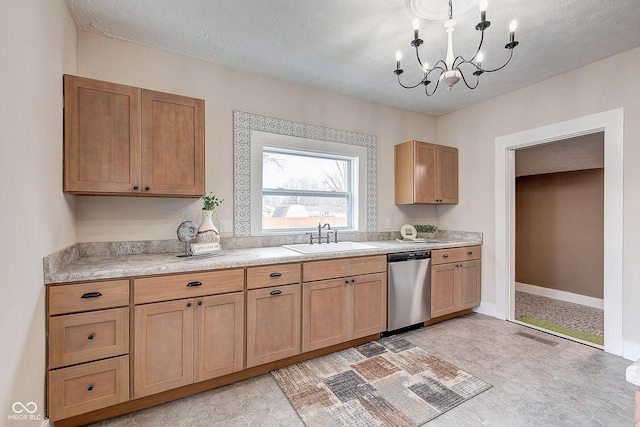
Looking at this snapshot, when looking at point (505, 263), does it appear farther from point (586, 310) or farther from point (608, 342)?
point (586, 310)

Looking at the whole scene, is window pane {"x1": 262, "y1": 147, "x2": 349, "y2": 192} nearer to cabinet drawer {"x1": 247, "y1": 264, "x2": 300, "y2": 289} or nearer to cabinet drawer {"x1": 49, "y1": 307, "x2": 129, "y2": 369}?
cabinet drawer {"x1": 247, "y1": 264, "x2": 300, "y2": 289}

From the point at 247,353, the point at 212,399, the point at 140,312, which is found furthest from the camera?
the point at 247,353

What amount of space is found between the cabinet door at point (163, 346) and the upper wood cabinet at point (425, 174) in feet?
9.06

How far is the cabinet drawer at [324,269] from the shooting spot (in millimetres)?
2361

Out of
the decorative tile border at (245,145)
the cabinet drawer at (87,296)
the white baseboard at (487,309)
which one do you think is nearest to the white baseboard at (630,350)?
the white baseboard at (487,309)

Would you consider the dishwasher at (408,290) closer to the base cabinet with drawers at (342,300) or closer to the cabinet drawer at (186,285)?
the base cabinet with drawers at (342,300)

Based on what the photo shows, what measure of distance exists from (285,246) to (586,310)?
13.1ft

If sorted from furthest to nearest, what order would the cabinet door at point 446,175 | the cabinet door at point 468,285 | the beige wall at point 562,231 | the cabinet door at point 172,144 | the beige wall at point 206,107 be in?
the beige wall at point 562,231, the cabinet door at point 446,175, the cabinet door at point 468,285, the beige wall at point 206,107, the cabinet door at point 172,144

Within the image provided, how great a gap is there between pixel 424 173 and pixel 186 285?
2956mm

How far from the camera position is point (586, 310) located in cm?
367

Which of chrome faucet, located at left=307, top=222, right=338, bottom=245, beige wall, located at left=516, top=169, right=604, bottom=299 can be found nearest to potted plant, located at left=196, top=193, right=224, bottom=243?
chrome faucet, located at left=307, top=222, right=338, bottom=245

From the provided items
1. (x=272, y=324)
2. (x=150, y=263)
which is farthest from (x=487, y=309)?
(x=150, y=263)

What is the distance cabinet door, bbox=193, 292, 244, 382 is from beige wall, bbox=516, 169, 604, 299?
182 inches

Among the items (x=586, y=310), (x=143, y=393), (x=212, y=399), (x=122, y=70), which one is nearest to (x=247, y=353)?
(x=212, y=399)
